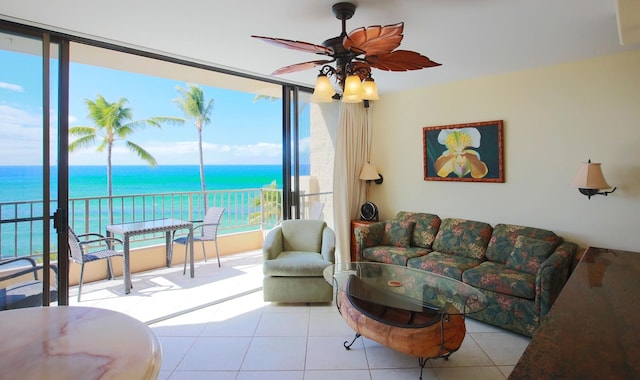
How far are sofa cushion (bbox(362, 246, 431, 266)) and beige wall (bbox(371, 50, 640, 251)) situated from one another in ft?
2.43

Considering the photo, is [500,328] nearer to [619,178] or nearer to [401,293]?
[401,293]

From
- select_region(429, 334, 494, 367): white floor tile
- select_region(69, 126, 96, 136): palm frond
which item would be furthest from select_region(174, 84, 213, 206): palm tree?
select_region(429, 334, 494, 367): white floor tile

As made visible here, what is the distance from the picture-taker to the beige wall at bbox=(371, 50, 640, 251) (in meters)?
3.01

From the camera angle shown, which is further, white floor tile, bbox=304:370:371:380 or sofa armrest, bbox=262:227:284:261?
sofa armrest, bbox=262:227:284:261

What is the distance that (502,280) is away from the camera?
2.92 meters

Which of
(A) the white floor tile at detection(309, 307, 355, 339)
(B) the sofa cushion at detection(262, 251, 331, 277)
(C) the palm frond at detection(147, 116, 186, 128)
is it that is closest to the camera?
(A) the white floor tile at detection(309, 307, 355, 339)

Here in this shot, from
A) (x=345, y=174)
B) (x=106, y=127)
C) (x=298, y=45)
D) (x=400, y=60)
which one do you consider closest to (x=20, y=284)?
(x=298, y=45)

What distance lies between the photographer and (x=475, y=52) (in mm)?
2971

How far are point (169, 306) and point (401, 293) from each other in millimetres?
2329

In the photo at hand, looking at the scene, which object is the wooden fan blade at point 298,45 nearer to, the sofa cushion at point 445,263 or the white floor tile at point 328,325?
the white floor tile at point 328,325

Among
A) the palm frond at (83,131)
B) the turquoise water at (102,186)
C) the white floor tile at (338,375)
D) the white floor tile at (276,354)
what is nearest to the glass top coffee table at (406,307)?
the white floor tile at (338,375)

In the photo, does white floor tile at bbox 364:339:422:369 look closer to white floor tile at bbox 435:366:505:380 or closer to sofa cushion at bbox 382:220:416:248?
white floor tile at bbox 435:366:505:380

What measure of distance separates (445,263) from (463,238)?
0.52 metres

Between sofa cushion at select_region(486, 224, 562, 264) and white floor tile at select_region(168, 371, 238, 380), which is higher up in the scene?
sofa cushion at select_region(486, 224, 562, 264)
